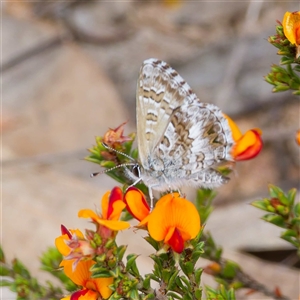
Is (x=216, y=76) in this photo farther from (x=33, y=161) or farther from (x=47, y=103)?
(x=33, y=161)

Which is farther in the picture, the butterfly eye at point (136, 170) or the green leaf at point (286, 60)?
the butterfly eye at point (136, 170)

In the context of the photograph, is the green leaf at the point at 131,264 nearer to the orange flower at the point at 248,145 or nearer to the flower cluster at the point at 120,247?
the flower cluster at the point at 120,247

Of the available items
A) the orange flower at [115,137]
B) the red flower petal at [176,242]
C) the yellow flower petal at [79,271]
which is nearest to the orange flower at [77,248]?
the yellow flower petal at [79,271]

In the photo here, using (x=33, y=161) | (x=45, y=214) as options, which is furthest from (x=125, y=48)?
(x=45, y=214)

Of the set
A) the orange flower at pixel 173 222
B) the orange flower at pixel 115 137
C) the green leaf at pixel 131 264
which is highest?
the orange flower at pixel 115 137

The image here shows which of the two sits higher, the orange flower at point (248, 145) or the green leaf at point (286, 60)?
the green leaf at point (286, 60)

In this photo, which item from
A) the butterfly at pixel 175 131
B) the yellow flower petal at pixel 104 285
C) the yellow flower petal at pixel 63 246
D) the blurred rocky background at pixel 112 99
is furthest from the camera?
the blurred rocky background at pixel 112 99
